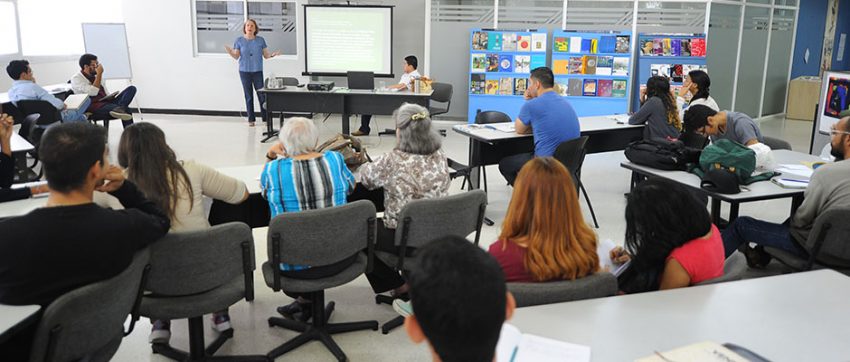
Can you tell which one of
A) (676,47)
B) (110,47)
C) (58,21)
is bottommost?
(110,47)

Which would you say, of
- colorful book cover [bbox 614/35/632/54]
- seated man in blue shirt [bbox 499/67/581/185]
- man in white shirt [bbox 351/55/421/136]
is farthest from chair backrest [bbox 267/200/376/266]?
colorful book cover [bbox 614/35/632/54]

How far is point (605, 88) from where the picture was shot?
373 inches

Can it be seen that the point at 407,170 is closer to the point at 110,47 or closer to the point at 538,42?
the point at 538,42

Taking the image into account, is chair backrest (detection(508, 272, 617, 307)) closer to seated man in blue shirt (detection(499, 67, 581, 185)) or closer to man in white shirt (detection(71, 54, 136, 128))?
seated man in blue shirt (detection(499, 67, 581, 185))

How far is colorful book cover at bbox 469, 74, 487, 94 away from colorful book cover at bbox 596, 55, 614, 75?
166 cm

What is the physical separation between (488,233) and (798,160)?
2.23 m

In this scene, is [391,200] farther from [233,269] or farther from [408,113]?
[233,269]

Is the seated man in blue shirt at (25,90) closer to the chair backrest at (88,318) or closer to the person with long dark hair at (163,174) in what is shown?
the person with long dark hair at (163,174)

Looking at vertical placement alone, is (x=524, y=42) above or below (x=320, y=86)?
above

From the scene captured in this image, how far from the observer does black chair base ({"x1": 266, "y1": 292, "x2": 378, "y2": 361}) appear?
3.03 m

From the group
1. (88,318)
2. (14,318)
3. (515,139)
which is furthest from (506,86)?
(14,318)

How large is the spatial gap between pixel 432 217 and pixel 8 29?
26.4 ft

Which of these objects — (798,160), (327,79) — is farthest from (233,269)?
(327,79)

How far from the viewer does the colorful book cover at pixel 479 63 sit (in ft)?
31.4
